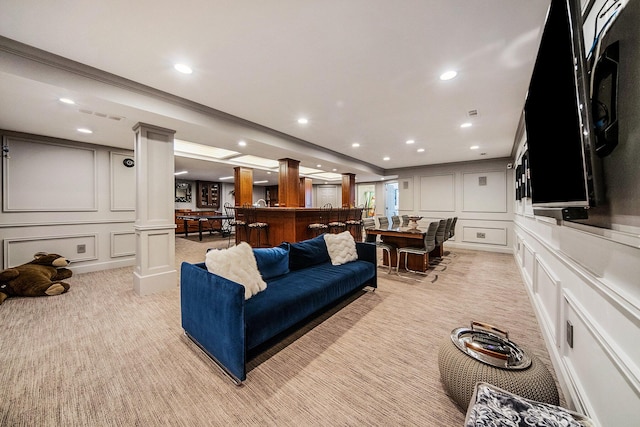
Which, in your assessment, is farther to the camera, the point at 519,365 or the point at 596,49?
the point at 519,365

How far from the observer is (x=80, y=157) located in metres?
4.45

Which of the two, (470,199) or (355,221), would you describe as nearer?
(470,199)

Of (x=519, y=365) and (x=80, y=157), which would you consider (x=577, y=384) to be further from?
(x=80, y=157)

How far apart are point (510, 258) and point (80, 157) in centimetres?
943

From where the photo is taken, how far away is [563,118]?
120cm

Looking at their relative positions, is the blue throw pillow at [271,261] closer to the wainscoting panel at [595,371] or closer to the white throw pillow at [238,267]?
the white throw pillow at [238,267]

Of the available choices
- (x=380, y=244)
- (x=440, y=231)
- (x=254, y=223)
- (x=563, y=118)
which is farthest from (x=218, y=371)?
(x=254, y=223)

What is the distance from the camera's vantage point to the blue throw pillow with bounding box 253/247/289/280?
2445 mm

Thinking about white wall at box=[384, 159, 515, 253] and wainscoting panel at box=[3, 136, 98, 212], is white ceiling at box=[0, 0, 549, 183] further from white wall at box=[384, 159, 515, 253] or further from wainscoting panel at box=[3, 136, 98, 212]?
white wall at box=[384, 159, 515, 253]

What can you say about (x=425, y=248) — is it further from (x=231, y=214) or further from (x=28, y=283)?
(x=231, y=214)

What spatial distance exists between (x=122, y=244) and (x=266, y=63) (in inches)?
193

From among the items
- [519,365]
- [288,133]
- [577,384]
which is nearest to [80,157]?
[288,133]

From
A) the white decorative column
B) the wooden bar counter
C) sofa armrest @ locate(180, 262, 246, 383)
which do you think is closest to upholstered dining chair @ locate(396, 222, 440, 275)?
the wooden bar counter

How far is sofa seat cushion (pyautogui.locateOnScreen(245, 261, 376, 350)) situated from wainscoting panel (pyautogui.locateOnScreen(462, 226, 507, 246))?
17.7ft
